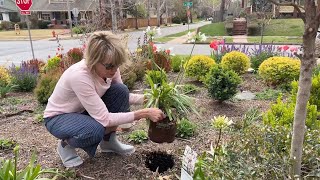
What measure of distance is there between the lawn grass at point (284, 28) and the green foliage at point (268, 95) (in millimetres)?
16483

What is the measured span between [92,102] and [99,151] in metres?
0.82

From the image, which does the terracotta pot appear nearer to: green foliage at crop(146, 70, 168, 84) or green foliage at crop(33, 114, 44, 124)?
green foliage at crop(146, 70, 168, 84)

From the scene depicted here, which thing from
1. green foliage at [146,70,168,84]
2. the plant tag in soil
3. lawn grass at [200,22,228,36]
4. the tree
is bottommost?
the plant tag in soil

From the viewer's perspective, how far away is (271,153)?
1964 millimetres

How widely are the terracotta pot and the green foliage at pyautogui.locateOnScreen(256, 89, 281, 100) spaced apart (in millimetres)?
2660

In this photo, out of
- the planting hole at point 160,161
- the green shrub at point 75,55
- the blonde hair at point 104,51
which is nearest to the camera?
the blonde hair at point 104,51

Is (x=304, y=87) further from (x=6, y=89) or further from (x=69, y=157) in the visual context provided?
(x=6, y=89)

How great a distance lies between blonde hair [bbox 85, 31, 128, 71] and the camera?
242cm

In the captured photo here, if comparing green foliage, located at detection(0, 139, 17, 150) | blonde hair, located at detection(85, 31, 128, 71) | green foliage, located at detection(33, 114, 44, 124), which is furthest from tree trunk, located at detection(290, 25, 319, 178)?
green foliage, located at detection(33, 114, 44, 124)

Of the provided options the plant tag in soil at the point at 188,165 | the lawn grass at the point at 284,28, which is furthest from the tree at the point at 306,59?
the lawn grass at the point at 284,28

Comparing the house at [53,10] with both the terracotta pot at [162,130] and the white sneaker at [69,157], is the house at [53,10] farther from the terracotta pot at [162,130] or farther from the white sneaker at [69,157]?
the terracotta pot at [162,130]

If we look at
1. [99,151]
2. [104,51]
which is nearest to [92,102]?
[104,51]

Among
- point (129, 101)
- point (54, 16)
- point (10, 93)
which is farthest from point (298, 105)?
point (54, 16)

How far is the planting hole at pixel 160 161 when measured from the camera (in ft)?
9.24
